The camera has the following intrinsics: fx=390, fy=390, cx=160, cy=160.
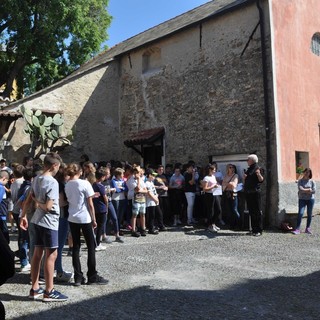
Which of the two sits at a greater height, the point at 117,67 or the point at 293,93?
the point at 117,67

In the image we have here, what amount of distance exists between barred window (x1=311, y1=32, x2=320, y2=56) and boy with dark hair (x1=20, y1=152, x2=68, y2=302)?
1139 cm

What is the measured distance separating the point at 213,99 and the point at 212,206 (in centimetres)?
421

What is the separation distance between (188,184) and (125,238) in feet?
8.86

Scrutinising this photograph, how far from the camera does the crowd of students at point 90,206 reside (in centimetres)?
479

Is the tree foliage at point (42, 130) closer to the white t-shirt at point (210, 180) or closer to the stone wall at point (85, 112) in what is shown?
the stone wall at point (85, 112)

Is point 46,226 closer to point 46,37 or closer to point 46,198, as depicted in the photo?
point 46,198

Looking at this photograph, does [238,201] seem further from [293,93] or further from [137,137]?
[137,137]

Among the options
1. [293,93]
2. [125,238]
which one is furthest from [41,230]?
A: [293,93]

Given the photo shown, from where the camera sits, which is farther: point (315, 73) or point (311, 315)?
point (315, 73)

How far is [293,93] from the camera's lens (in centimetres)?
1195

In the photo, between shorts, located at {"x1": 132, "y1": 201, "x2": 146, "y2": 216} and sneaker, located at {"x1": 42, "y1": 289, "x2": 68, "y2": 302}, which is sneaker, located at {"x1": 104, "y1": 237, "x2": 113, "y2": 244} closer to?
shorts, located at {"x1": 132, "y1": 201, "x2": 146, "y2": 216}

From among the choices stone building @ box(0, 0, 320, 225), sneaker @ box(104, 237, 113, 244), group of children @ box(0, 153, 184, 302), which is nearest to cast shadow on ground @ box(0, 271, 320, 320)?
group of children @ box(0, 153, 184, 302)

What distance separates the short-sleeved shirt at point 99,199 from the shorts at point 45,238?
2537mm

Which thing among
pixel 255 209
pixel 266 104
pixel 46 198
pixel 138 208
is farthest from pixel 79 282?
pixel 266 104
